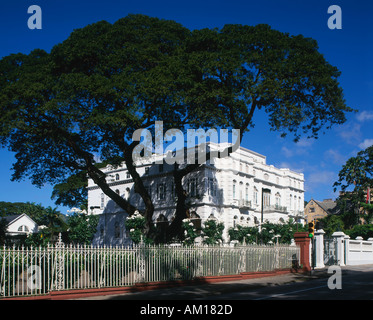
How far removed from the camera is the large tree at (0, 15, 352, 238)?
2734cm

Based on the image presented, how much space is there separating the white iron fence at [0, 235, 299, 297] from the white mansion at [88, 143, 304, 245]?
23483 mm

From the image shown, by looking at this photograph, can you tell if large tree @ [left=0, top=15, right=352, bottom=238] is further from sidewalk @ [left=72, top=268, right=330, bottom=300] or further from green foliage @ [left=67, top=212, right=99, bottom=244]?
green foliage @ [left=67, top=212, right=99, bottom=244]

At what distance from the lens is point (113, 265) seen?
1878 centimetres

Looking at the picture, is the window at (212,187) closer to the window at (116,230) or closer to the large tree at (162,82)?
the window at (116,230)

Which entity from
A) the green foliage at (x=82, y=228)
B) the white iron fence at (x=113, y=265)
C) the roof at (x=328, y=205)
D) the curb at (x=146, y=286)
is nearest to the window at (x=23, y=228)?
the green foliage at (x=82, y=228)

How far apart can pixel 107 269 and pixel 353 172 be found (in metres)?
57.8

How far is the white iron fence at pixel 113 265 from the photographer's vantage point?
16.3m

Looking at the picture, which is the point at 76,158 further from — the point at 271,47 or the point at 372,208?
the point at 372,208

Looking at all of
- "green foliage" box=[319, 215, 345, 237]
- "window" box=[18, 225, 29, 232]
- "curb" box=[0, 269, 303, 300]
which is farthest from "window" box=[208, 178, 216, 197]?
"window" box=[18, 225, 29, 232]

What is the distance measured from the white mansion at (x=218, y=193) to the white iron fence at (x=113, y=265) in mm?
23483

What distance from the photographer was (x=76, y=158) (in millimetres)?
34500

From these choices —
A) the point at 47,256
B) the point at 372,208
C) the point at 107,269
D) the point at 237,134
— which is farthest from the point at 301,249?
the point at 372,208

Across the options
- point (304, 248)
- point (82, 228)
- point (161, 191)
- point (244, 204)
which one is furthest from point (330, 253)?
point (82, 228)
